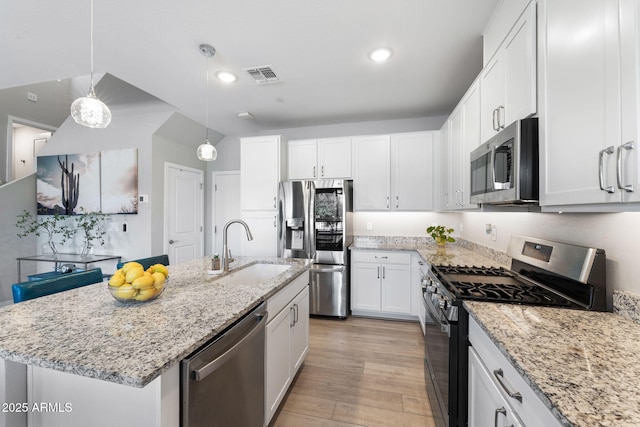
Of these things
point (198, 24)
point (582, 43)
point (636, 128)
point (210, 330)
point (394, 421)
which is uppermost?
point (198, 24)

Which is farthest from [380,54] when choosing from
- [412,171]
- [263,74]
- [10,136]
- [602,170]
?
[10,136]

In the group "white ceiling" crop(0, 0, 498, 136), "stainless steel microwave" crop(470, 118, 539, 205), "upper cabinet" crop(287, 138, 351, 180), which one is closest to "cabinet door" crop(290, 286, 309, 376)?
"stainless steel microwave" crop(470, 118, 539, 205)

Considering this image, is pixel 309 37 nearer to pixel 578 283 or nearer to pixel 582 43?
pixel 582 43

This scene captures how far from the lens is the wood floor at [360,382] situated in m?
1.75

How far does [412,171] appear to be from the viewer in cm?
349

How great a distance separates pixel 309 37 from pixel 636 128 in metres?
2.02

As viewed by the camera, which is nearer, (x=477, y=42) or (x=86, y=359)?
(x=86, y=359)

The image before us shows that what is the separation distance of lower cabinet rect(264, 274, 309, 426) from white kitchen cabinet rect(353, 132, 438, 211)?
1.82 metres

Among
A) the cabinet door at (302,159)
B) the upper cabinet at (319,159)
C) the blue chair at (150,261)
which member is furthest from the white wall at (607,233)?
the blue chair at (150,261)

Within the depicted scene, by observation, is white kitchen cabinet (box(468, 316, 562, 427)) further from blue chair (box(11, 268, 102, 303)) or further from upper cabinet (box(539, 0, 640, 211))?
blue chair (box(11, 268, 102, 303))

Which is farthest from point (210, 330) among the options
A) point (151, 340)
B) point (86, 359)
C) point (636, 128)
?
point (636, 128)

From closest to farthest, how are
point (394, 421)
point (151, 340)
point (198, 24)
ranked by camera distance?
1. point (151, 340)
2. point (394, 421)
3. point (198, 24)

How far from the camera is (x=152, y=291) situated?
1.21 metres

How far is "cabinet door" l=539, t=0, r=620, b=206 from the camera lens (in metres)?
0.85
